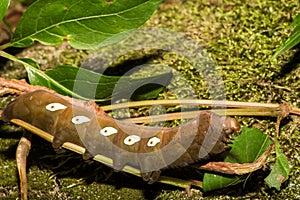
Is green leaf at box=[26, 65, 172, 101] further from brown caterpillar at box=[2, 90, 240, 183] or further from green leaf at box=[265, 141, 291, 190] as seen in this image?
green leaf at box=[265, 141, 291, 190]

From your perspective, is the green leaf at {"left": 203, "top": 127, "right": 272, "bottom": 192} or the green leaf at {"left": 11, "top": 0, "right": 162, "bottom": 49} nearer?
the green leaf at {"left": 203, "top": 127, "right": 272, "bottom": 192}

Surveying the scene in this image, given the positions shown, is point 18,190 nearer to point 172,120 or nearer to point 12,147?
point 12,147

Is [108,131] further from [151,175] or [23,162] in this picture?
[23,162]

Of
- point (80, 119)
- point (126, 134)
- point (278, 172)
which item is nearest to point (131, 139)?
point (126, 134)

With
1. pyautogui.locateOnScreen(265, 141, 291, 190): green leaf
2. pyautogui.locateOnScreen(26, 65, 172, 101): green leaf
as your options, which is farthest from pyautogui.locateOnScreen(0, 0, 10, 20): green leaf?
pyautogui.locateOnScreen(265, 141, 291, 190): green leaf

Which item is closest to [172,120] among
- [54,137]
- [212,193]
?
[212,193]

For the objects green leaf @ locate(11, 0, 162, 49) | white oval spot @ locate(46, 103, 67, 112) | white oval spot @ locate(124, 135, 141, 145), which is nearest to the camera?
white oval spot @ locate(124, 135, 141, 145)

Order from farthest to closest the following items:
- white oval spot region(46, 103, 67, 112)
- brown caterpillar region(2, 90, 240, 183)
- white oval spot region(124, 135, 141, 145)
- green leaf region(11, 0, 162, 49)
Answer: green leaf region(11, 0, 162, 49) < white oval spot region(46, 103, 67, 112) < white oval spot region(124, 135, 141, 145) < brown caterpillar region(2, 90, 240, 183)
